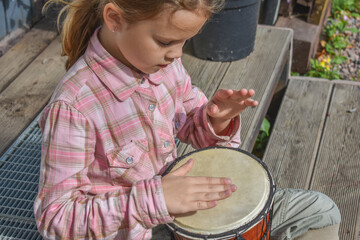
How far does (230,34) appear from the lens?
3320 millimetres

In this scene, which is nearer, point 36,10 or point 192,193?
point 192,193

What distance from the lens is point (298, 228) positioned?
2.22m

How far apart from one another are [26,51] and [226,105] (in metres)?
2.06

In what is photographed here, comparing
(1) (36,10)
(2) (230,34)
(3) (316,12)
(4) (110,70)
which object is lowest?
(3) (316,12)

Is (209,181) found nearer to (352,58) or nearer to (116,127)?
(116,127)

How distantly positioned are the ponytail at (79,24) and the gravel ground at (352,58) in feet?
11.2

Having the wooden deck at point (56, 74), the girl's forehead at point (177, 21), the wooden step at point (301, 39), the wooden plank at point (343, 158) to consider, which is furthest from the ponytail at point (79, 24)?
the wooden step at point (301, 39)

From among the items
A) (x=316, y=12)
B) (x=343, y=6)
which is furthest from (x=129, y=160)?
(x=343, y=6)

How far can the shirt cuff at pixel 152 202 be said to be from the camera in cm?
156

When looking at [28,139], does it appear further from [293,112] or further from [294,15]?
[294,15]

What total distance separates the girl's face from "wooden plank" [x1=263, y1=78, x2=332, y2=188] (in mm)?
1512

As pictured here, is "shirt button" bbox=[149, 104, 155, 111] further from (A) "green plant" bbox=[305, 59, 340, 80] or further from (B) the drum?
(A) "green plant" bbox=[305, 59, 340, 80]

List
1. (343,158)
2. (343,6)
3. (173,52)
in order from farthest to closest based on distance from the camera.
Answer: (343,6) < (343,158) < (173,52)

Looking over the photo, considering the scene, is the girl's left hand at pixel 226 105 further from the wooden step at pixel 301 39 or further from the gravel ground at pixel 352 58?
the gravel ground at pixel 352 58
